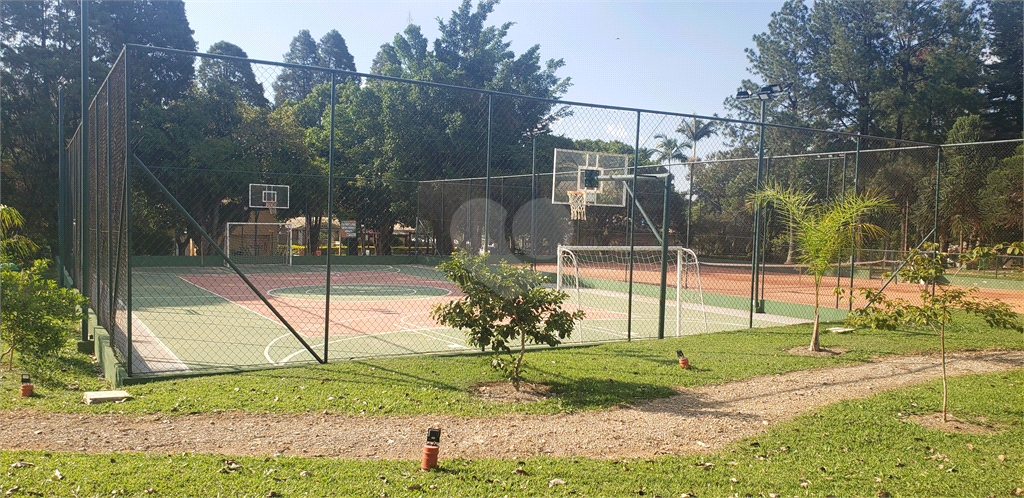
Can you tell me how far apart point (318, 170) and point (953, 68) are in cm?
2904

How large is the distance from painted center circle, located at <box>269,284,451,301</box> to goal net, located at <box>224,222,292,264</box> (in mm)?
6215

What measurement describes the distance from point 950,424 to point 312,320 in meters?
8.92

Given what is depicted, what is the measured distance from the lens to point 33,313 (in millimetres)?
6320

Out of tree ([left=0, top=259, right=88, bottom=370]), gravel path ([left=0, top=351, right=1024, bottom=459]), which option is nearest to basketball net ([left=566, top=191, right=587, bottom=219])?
gravel path ([left=0, top=351, right=1024, bottom=459])

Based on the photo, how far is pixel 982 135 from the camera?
98.7 ft

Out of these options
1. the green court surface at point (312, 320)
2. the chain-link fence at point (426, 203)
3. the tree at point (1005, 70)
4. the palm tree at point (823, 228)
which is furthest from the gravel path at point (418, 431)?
the tree at point (1005, 70)

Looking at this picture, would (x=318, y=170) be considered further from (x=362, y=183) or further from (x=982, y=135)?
(x=982, y=135)

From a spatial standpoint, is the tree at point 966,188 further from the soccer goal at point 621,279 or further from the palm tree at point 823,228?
the palm tree at point 823,228

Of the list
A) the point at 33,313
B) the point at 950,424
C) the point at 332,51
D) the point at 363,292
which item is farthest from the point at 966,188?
the point at 332,51

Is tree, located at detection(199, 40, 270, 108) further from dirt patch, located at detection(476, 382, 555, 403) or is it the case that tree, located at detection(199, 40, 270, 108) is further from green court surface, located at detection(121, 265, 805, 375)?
dirt patch, located at detection(476, 382, 555, 403)

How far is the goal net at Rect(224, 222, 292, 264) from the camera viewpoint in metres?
23.0

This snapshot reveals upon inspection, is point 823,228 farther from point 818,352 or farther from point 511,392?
point 511,392

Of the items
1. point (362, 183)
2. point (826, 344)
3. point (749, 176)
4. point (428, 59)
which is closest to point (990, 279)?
point (749, 176)

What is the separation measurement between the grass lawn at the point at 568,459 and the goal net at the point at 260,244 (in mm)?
16322
